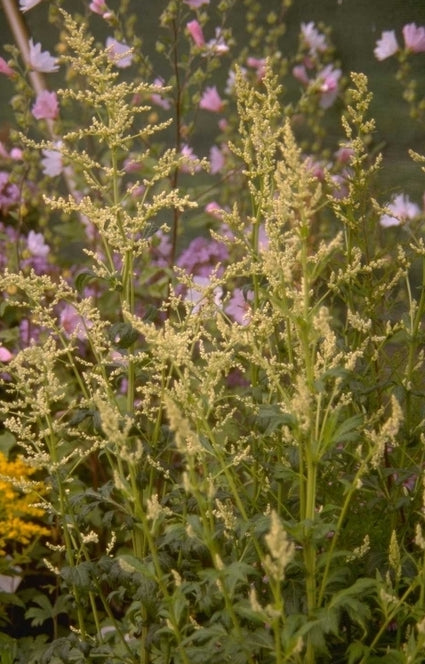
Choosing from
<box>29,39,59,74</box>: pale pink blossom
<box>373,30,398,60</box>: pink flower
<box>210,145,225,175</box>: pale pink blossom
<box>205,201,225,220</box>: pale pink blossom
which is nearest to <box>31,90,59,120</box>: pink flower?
<box>29,39,59,74</box>: pale pink blossom

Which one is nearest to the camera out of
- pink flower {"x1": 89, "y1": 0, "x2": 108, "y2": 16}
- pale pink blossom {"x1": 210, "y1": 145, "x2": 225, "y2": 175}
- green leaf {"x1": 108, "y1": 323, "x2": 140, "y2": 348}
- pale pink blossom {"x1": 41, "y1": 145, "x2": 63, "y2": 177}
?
green leaf {"x1": 108, "y1": 323, "x2": 140, "y2": 348}

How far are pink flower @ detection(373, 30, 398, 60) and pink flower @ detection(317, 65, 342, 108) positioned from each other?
14 centimetres

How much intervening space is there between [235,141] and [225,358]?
2.01 m

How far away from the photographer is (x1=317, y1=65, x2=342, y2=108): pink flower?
126 inches

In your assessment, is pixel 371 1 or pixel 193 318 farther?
pixel 371 1

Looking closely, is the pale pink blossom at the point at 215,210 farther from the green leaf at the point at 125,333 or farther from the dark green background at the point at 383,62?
the dark green background at the point at 383,62

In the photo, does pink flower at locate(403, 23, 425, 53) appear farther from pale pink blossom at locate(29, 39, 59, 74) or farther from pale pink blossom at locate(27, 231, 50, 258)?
pale pink blossom at locate(27, 231, 50, 258)

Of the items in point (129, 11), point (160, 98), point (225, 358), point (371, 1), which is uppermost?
point (129, 11)

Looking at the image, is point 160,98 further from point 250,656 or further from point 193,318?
point 250,656

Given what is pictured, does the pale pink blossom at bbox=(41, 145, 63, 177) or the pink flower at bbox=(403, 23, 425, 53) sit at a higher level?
the pink flower at bbox=(403, 23, 425, 53)

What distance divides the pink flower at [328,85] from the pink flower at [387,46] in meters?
0.14

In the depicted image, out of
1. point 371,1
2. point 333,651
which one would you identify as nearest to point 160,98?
point 371,1

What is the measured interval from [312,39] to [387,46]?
0.34 metres

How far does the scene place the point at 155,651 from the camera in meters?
2.02
